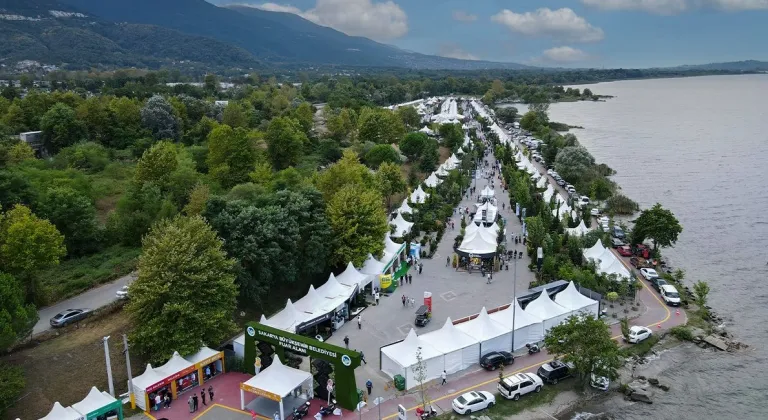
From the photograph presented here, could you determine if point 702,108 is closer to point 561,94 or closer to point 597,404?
point 561,94

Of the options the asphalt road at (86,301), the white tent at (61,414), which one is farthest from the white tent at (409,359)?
the asphalt road at (86,301)

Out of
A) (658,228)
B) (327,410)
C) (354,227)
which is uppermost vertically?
(354,227)

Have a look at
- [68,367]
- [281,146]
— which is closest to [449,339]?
[68,367]

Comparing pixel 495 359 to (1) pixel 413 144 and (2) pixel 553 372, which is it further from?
(1) pixel 413 144

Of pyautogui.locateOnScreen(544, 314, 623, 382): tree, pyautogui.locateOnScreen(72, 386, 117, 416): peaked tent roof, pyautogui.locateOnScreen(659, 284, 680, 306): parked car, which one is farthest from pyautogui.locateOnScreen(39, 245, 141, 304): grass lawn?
pyautogui.locateOnScreen(659, 284, 680, 306): parked car

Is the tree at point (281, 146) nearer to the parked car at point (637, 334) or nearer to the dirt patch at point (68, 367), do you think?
the dirt patch at point (68, 367)

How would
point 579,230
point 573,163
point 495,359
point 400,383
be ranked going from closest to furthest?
point 400,383 < point 495,359 < point 579,230 < point 573,163

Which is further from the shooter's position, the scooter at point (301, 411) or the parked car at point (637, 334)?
the parked car at point (637, 334)
